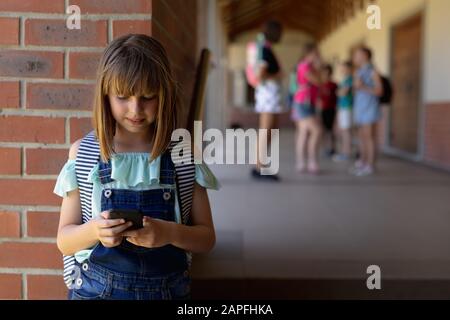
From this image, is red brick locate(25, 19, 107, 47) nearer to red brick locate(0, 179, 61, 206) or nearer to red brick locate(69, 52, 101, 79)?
red brick locate(69, 52, 101, 79)

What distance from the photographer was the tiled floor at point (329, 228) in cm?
259

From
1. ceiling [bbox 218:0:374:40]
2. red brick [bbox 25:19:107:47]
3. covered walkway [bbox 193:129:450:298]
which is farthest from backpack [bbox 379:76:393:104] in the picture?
ceiling [bbox 218:0:374:40]

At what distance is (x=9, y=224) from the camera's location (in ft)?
6.33

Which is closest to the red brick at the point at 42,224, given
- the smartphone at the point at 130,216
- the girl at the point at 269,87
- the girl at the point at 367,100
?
the smartphone at the point at 130,216

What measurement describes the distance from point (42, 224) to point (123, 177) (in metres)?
0.65

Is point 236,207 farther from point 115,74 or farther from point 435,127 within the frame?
point 435,127

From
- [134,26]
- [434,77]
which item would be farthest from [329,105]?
[134,26]

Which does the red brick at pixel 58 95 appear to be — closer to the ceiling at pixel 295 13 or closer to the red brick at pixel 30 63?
the red brick at pixel 30 63

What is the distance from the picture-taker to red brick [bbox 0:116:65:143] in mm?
1896

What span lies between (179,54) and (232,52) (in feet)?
71.3

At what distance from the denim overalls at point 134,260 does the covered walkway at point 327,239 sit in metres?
0.98

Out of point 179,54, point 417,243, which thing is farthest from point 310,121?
point 179,54

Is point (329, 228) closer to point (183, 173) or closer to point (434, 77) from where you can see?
point (183, 173)

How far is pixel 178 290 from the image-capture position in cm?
152
